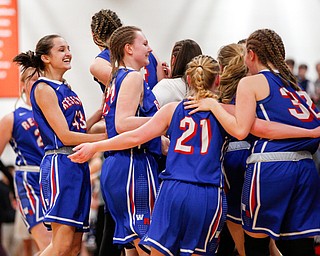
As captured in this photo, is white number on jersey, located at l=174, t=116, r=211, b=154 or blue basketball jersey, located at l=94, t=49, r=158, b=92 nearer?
white number on jersey, located at l=174, t=116, r=211, b=154

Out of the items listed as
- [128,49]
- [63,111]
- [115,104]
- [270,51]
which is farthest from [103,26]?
[270,51]

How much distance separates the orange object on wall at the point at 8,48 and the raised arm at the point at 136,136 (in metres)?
5.19

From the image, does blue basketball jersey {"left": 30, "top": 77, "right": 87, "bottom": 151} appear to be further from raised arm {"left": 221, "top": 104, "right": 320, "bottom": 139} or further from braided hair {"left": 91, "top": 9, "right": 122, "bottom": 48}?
raised arm {"left": 221, "top": 104, "right": 320, "bottom": 139}

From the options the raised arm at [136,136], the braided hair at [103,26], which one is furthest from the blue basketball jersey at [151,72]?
the raised arm at [136,136]

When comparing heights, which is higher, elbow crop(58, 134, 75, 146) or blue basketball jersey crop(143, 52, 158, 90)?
blue basketball jersey crop(143, 52, 158, 90)

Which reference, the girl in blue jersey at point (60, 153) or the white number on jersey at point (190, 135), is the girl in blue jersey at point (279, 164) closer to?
the white number on jersey at point (190, 135)

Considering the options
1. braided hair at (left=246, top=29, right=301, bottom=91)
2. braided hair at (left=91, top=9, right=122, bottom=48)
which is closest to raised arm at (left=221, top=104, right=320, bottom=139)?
braided hair at (left=246, top=29, right=301, bottom=91)

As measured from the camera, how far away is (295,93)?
489 cm

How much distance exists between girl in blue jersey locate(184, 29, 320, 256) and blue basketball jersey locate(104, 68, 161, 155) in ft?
2.24

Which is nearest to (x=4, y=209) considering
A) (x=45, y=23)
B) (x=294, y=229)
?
(x=45, y=23)

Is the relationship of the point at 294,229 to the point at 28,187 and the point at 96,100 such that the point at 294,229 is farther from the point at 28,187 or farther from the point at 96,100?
the point at 96,100

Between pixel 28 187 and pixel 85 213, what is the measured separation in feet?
4.66

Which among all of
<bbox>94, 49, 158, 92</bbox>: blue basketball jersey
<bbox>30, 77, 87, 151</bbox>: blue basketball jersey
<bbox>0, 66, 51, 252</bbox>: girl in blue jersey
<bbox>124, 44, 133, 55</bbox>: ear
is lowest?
<bbox>0, 66, 51, 252</bbox>: girl in blue jersey

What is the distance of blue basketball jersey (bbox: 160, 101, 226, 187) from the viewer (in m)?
4.60
